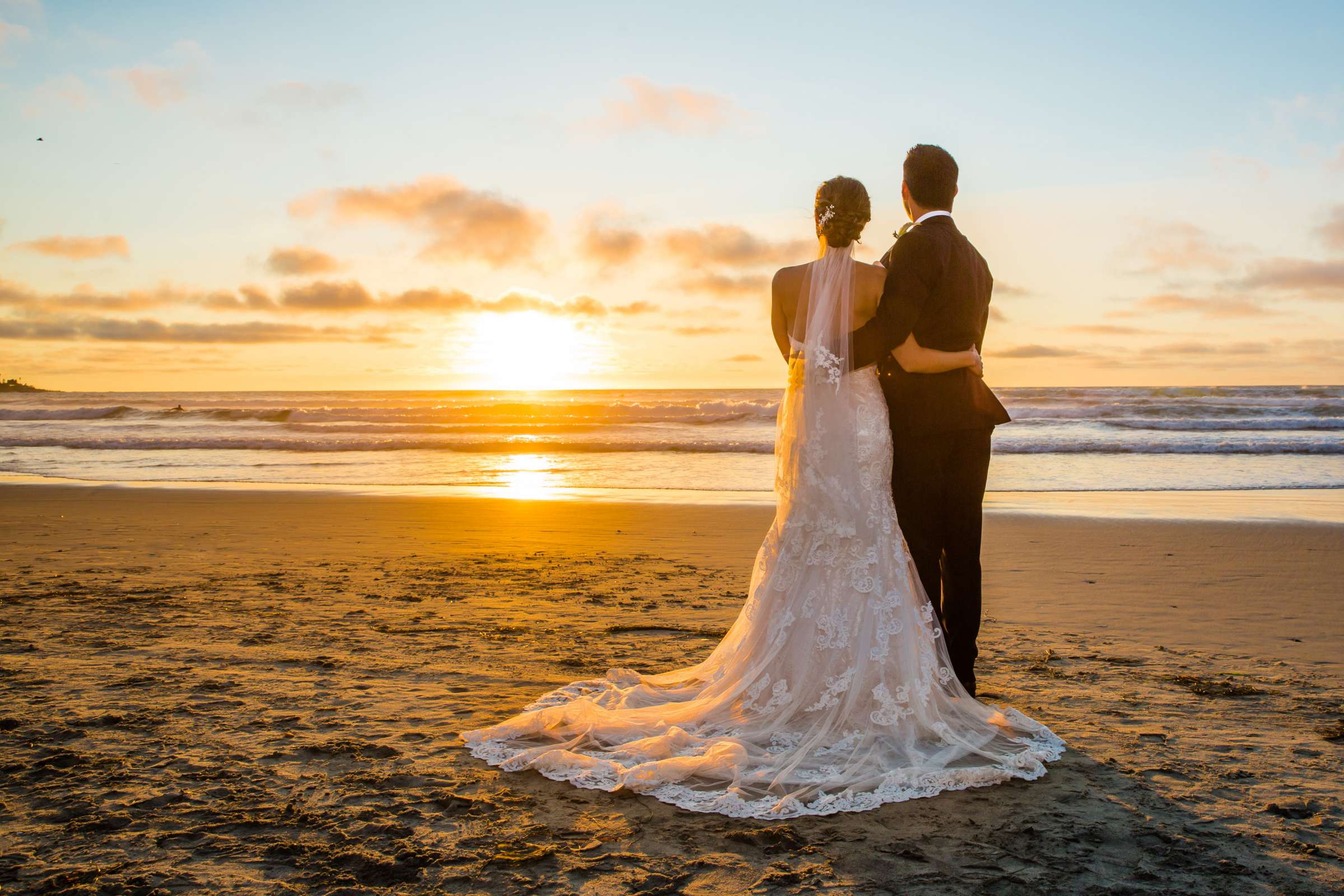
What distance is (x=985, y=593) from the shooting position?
21.4 ft

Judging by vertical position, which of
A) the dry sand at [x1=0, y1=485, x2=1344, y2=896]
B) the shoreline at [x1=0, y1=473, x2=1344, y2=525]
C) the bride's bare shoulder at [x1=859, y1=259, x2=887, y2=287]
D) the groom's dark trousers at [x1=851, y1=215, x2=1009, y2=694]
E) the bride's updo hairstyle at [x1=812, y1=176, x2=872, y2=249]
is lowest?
the dry sand at [x1=0, y1=485, x2=1344, y2=896]

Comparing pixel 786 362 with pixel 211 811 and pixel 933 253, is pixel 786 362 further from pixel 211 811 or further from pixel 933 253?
pixel 211 811

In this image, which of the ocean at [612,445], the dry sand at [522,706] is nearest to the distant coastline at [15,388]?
the ocean at [612,445]

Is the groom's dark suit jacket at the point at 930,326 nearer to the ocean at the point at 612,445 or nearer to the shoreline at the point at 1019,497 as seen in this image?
the shoreline at the point at 1019,497

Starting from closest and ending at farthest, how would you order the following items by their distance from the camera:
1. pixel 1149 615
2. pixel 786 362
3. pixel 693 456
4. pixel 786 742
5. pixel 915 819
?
pixel 915 819 < pixel 786 742 < pixel 786 362 < pixel 1149 615 < pixel 693 456

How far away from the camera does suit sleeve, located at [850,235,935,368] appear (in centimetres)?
360

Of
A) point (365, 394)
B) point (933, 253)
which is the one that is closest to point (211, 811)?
point (933, 253)

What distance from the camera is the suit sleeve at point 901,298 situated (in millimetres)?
3598

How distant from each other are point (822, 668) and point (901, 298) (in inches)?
56.5

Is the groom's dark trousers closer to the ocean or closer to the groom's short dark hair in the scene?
the groom's short dark hair

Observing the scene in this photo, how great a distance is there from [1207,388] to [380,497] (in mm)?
45404

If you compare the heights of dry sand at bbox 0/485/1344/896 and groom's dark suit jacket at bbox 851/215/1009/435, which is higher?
groom's dark suit jacket at bbox 851/215/1009/435

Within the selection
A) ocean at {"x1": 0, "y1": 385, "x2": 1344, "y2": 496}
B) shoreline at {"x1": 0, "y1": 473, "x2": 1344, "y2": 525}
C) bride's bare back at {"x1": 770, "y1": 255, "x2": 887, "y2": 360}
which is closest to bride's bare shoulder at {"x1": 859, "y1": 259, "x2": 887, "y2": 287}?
bride's bare back at {"x1": 770, "y1": 255, "x2": 887, "y2": 360}

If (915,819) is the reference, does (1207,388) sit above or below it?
above
